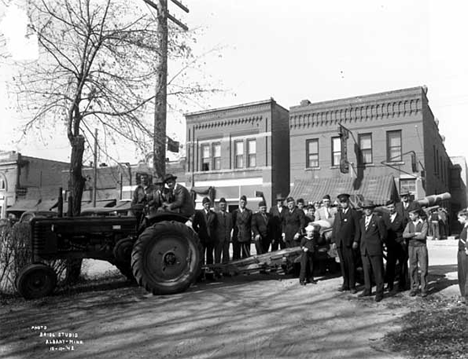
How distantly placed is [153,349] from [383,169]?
75.1 feet

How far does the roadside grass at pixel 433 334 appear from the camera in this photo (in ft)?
16.1

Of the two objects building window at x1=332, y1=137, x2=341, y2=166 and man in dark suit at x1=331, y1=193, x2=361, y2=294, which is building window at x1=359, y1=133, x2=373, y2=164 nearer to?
building window at x1=332, y1=137, x2=341, y2=166

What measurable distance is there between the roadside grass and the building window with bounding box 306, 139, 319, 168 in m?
21.3

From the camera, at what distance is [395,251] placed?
8.62 metres

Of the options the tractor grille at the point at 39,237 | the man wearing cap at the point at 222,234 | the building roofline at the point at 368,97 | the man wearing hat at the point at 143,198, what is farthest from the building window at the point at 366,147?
the tractor grille at the point at 39,237

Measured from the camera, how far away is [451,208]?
119ft

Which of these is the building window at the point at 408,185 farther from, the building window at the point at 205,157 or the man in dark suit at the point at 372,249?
the man in dark suit at the point at 372,249

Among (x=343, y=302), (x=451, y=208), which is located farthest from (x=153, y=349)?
(x=451, y=208)

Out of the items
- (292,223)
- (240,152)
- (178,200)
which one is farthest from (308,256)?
(240,152)

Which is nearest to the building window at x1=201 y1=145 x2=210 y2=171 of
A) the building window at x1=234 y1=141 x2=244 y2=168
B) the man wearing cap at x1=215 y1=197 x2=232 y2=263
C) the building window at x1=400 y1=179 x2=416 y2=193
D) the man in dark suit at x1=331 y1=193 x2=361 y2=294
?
the building window at x1=234 y1=141 x2=244 y2=168

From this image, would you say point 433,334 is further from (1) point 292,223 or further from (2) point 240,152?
(2) point 240,152

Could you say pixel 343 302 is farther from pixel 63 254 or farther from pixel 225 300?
pixel 63 254

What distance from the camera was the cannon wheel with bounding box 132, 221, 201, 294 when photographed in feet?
25.3

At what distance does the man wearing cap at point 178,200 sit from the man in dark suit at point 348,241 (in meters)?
2.85
